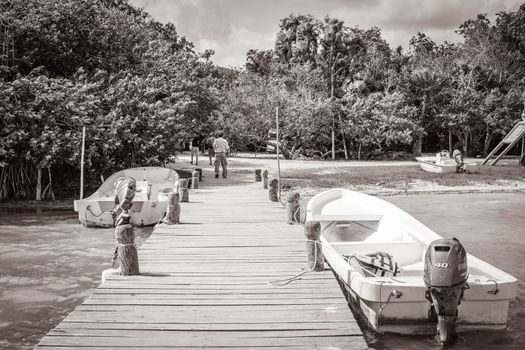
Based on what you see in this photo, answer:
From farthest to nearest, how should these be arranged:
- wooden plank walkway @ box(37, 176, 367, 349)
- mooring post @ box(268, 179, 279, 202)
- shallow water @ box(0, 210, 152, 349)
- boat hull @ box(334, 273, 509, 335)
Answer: mooring post @ box(268, 179, 279, 202) < shallow water @ box(0, 210, 152, 349) < boat hull @ box(334, 273, 509, 335) < wooden plank walkway @ box(37, 176, 367, 349)

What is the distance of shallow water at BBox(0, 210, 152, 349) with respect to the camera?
8445mm

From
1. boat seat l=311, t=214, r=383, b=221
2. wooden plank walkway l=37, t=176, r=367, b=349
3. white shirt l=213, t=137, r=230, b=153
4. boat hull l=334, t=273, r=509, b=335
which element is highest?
white shirt l=213, t=137, r=230, b=153

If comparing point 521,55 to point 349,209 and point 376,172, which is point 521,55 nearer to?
point 376,172

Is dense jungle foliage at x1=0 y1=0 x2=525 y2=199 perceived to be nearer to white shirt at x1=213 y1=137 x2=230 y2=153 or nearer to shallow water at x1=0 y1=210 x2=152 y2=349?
white shirt at x1=213 y1=137 x2=230 y2=153

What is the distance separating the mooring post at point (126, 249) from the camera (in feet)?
24.7

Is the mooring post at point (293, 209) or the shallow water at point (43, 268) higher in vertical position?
the mooring post at point (293, 209)

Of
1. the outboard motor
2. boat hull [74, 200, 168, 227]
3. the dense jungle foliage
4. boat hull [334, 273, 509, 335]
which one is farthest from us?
the dense jungle foliage

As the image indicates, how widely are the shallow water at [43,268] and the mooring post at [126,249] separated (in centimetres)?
160

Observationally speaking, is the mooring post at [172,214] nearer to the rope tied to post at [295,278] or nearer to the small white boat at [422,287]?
the small white boat at [422,287]

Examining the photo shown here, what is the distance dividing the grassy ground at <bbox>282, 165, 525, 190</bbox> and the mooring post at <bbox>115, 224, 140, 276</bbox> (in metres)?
15.7

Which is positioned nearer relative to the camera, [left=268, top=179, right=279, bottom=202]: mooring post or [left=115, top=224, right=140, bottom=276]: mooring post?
[left=115, top=224, right=140, bottom=276]: mooring post

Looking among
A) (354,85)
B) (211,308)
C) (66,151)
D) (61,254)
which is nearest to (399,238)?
(211,308)

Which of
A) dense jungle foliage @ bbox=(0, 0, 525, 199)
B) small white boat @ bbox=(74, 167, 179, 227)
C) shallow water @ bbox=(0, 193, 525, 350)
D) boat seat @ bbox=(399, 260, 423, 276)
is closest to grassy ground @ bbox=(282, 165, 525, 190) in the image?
shallow water @ bbox=(0, 193, 525, 350)

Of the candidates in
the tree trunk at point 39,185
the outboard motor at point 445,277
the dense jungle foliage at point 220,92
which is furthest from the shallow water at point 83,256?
the dense jungle foliage at point 220,92
